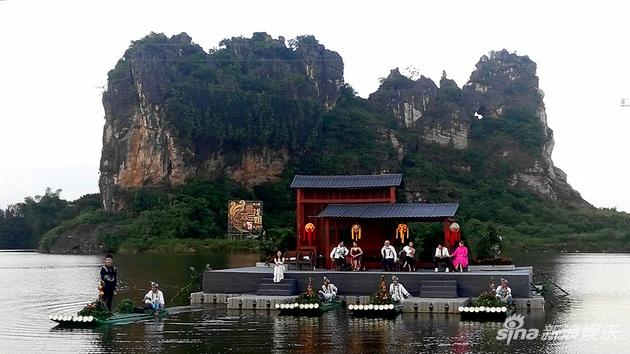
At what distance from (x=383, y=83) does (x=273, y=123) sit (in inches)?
1304

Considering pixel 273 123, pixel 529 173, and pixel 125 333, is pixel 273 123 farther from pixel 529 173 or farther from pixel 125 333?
pixel 125 333

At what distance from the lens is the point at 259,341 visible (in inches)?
812

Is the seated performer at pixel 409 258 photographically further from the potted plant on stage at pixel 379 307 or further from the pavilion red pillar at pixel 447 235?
the potted plant on stage at pixel 379 307

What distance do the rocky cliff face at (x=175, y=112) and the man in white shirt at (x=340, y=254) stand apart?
3524 inches

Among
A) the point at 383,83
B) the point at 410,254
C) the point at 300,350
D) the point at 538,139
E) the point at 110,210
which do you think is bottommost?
the point at 300,350

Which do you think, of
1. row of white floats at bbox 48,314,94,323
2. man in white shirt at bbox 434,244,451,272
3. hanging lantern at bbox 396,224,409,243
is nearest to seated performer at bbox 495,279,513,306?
man in white shirt at bbox 434,244,451,272

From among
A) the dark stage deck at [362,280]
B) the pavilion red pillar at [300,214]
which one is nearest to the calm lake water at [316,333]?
the dark stage deck at [362,280]

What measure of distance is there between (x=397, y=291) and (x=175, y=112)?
96359mm

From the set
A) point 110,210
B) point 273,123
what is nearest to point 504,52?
point 273,123

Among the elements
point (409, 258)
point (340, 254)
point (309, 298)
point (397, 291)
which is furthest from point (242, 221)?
point (309, 298)

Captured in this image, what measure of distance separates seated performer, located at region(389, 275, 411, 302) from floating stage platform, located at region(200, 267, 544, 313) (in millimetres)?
317

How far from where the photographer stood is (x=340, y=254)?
31844 millimetres

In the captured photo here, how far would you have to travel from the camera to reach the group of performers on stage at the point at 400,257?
30031 mm

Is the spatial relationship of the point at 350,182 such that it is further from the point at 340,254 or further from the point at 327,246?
the point at 340,254
